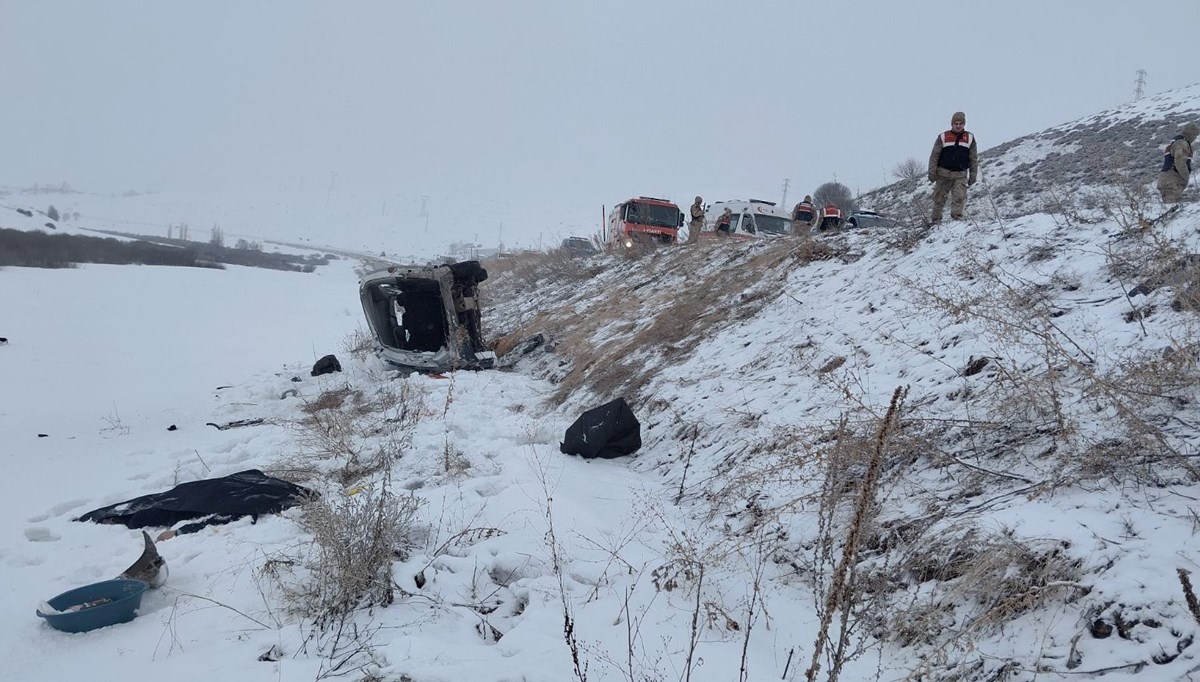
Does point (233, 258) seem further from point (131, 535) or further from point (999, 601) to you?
point (999, 601)

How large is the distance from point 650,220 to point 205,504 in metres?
16.3

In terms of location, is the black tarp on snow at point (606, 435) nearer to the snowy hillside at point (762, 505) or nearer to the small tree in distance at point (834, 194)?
the snowy hillside at point (762, 505)

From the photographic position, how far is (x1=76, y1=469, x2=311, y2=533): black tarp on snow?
5562 mm

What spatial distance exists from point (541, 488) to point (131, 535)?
3360 mm

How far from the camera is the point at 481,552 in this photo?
436 cm

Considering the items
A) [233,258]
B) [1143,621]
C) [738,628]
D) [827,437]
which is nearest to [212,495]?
[738,628]

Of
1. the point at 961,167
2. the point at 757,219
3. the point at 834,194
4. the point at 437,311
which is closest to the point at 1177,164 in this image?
the point at 961,167

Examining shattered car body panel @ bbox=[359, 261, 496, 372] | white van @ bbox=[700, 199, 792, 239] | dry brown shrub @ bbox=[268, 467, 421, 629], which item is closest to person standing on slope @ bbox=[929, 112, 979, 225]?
shattered car body panel @ bbox=[359, 261, 496, 372]

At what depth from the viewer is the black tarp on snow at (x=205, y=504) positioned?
5.56m

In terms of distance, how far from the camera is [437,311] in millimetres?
13734

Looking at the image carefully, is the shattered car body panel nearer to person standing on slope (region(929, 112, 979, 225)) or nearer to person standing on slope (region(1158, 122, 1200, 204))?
person standing on slope (region(929, 112, 979, 225))

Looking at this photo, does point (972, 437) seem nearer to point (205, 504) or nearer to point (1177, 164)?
point (205, 504)

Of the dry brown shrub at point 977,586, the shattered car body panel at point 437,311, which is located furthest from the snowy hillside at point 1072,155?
the dry brown shrub at point 977,586

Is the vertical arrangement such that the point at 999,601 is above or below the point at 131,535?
above
